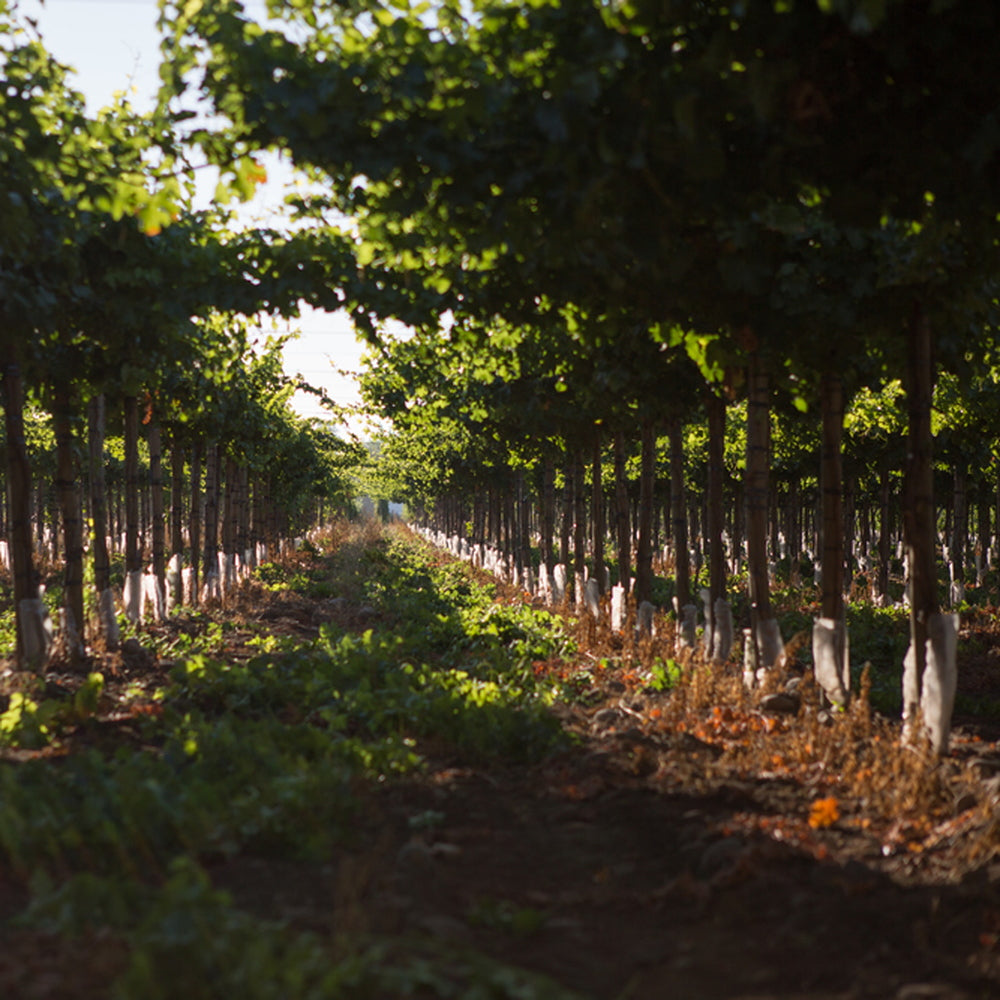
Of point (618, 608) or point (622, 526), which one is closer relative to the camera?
point (618, 608)

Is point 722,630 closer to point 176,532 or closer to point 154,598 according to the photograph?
point 154,598

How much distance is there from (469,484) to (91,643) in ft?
74.2

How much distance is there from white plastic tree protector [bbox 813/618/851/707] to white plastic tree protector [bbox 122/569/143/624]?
853 cm

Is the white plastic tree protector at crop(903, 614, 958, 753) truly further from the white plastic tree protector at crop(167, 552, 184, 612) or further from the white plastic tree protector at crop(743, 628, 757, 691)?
the white plastic tree protector at crop(167, 552, 184, 612)

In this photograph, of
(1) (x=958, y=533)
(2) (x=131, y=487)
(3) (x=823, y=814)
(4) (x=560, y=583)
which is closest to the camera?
(3) (x=823, y=814)

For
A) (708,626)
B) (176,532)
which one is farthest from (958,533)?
(176,532)

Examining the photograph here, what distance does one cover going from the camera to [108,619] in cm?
1088

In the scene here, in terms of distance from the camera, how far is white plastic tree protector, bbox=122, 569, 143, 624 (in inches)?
494

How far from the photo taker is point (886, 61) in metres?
4.00

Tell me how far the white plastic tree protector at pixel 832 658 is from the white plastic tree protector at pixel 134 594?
853 centimetres

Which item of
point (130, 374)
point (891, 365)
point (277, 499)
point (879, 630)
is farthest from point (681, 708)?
point (277, 499)

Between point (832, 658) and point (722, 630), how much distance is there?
2019mm

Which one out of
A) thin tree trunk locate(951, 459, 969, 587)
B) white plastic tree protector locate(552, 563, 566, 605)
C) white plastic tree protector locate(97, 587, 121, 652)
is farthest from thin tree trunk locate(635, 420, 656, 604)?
thin tree trunk locate(951, 459, 969, 587)

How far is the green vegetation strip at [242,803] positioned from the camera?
3027mm
